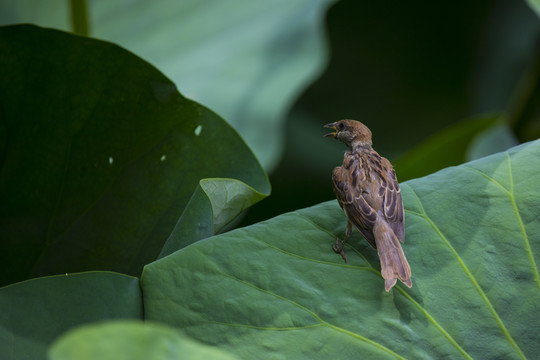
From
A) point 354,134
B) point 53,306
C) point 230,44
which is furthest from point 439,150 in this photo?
point 53,306

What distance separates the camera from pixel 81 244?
825mm

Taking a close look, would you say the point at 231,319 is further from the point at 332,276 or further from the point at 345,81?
the point at 345,81

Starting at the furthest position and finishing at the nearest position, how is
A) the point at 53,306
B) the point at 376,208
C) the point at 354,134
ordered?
the point at 354,134
the point at 376,208
the point at 53,306

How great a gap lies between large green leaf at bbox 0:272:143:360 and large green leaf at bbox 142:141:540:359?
0.03 metres

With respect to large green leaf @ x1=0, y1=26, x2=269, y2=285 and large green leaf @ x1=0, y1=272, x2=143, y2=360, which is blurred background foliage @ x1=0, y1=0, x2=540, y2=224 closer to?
large green leaf @ x1=0, y1=26, x2=269, y2=285

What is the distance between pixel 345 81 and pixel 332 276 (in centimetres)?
151

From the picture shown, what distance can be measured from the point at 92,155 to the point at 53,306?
27cm

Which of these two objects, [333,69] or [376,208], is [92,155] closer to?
[376,208]

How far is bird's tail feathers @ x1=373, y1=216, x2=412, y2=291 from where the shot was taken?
2.17 feet

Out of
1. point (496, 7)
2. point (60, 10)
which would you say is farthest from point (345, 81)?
point (60, 10)

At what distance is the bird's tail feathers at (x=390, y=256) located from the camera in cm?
66

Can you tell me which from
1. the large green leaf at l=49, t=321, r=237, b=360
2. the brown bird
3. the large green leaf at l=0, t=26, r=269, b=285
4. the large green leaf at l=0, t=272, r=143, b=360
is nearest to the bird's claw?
the brown bird

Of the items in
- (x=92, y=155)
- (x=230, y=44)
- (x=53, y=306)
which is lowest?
(x=53, y=306)

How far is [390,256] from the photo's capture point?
2.22 ft
